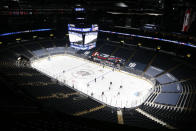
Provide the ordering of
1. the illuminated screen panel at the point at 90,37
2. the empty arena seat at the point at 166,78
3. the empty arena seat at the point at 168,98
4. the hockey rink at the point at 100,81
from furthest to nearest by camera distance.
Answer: the illuminated screen panel at the point at 90,37 → the empty arena seat at the point at 166,78 → the hockey rink at the point at 100,81 → the empty arena seat at the point at 168,98

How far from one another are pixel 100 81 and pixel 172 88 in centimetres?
918

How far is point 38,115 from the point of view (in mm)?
3637

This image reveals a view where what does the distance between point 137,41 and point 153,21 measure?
15.9ft

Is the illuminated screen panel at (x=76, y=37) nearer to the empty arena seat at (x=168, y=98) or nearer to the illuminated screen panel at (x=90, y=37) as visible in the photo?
the illuminated screen panel at (x=90, y=37)

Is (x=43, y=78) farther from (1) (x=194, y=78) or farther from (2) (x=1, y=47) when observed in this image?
(1) (x=194, y=78)

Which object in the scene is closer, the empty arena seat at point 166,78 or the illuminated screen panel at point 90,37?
the empty arena seat at point 166,78

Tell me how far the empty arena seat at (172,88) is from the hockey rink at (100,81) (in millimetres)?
1667

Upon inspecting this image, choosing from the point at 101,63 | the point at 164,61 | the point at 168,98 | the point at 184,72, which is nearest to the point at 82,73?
the point at 101,63

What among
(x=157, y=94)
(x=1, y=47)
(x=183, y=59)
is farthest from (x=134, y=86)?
(x=1, y=47)

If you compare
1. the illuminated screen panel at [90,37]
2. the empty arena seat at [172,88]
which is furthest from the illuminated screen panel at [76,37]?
the empty arena seat at [172,88]

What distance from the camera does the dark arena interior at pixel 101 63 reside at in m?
12.2

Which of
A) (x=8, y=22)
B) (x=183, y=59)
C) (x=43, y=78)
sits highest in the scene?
(x=8, y=22)

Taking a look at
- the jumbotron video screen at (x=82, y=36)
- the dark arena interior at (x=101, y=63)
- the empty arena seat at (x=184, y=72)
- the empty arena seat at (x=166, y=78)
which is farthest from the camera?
the jumbotron video screen at (x=82, y=36)

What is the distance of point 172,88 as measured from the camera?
18.8 meters
